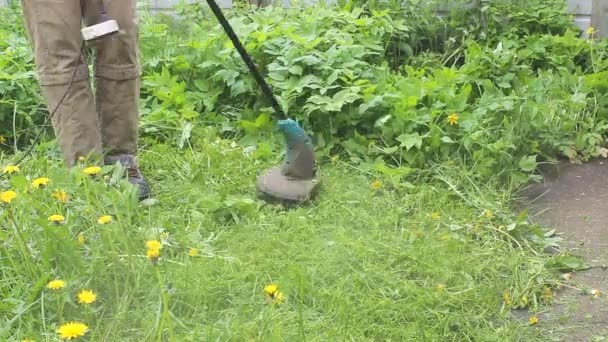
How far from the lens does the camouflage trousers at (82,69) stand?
2.91m

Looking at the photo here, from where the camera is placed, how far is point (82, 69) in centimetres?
302

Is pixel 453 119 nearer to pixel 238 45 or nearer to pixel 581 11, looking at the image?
pixel 238 45

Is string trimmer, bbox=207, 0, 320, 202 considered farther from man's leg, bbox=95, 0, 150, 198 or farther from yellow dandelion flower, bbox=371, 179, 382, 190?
man's leg, bbox=95, 0, 150, 198

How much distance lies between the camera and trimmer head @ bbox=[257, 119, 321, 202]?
313 cm

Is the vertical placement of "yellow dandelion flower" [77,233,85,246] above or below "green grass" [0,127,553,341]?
above

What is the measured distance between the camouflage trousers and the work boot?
0.07m

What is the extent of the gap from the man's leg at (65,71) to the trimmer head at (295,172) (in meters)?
0.67

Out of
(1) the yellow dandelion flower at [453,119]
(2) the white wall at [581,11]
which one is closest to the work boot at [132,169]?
(1) the yellow dandelion flower at [453,119]

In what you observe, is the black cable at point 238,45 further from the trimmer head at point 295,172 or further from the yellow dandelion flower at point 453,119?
the yellow dandelion flower at point 453,119

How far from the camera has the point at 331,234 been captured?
2875 millimetres

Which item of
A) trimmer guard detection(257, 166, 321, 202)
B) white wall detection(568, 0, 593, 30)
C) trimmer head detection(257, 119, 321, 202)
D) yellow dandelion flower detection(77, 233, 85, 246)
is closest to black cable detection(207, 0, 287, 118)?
trimmer head detection(257, 119, 321, 202)

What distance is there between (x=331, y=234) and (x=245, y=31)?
66.7 inches

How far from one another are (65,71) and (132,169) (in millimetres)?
470

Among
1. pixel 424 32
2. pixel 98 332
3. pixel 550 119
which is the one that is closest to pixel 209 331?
pixel 98 332
